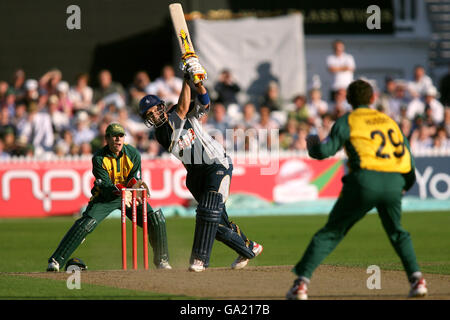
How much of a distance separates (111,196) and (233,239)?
1712 mm

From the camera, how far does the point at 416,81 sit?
25469mm

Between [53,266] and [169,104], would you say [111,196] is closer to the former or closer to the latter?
[53,266]

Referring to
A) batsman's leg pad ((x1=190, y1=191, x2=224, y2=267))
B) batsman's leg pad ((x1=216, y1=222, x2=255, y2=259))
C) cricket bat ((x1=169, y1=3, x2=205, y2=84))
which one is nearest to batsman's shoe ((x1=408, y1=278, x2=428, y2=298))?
batsman's leg pad ((x1=190, y1=191, x2=224, y2=267))

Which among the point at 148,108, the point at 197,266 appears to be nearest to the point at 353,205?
the point at 197,266

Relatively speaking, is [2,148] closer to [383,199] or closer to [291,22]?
[291,22]

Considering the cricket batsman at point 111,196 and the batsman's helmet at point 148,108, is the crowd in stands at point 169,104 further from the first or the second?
the batsman's helmet at point 148,108

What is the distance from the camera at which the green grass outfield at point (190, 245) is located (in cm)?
970

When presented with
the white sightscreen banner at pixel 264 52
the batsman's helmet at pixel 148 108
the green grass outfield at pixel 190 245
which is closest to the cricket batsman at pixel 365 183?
the green grass outfield at pixel 190 245

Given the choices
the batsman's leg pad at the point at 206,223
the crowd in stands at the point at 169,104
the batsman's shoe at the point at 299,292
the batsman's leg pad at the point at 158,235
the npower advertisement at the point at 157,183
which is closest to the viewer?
the batsman's shoe at the point at 299,292

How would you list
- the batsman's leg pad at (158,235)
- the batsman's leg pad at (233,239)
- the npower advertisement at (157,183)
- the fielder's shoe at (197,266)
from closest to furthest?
the fielder's shoe at (197,266), the batsman's leg pad at (233,239), the batsman's leg pad at (158,235), the npower advertisement at (157,183)

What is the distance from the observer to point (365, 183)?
26.7ft

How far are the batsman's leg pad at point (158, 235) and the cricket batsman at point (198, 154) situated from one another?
3.86 feet
